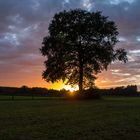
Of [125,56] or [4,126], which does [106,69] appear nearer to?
[125,56]

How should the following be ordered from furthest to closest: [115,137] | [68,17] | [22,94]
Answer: [22,94] < [68,17] < [115,137]

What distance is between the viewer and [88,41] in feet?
250

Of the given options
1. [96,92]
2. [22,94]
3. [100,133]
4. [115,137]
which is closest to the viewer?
[115,137]

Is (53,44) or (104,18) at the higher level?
(104,18)

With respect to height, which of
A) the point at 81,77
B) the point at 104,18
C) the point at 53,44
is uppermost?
the point at 104,18

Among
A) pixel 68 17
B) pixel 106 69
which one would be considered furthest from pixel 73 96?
pixel 68 17

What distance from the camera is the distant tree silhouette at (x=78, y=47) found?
7481 cm

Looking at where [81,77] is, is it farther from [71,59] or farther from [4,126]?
[4,126]

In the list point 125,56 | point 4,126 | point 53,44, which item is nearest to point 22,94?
point 53,44

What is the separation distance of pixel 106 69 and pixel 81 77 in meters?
5.12

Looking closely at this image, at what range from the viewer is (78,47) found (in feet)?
247

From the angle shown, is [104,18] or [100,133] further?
[104,18]

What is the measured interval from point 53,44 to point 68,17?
568 cm

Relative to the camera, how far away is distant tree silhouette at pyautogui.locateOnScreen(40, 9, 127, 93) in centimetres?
7481
